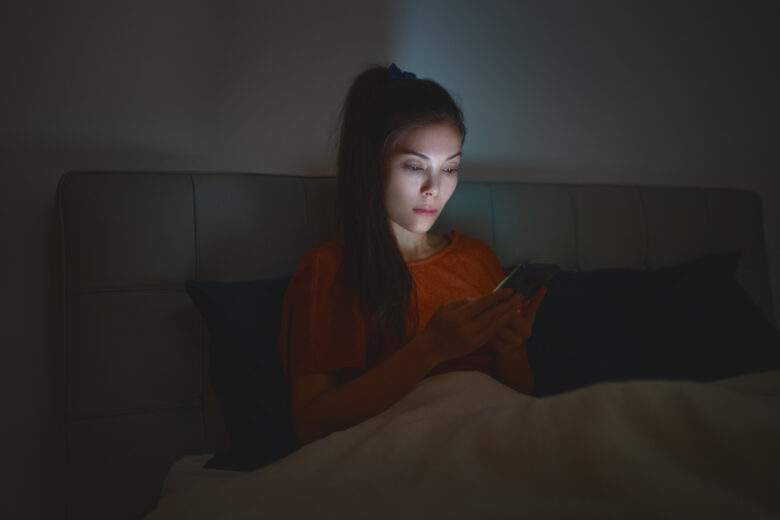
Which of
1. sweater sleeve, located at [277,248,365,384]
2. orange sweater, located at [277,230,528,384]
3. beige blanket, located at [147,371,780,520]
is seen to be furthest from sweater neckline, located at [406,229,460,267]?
beige blanket, located at [147,371,780,520]

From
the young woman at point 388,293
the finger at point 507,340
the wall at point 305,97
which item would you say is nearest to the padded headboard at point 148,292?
the wall at point 305,97

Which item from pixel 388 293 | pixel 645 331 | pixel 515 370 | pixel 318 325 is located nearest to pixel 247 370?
pixel 318 325

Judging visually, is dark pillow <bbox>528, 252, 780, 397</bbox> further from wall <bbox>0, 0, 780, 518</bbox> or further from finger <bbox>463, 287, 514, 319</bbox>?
wall <bbox>0, 0, 780, 518</bbox>

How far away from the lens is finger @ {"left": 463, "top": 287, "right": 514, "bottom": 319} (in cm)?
90

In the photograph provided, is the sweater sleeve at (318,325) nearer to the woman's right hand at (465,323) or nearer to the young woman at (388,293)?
the young woman at (388,293)

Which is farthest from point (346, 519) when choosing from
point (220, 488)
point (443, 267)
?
point (443, 267)

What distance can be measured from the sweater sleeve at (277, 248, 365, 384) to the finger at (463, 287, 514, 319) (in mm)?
184

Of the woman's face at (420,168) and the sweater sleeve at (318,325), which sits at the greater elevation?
the woman's face at (420,168)

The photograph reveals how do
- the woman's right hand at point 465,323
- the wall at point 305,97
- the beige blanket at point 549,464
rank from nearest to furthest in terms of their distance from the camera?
the beige blanket at point 549,464 < the woman's right hand at point 465,323 < the wall at point 305,97

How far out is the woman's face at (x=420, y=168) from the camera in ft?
3.34

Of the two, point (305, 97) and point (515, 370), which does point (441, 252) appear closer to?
point (515, 370)

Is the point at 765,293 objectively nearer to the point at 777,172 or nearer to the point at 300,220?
the point at 777,172

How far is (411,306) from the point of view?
3.43 ft

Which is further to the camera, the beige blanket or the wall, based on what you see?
the wall
